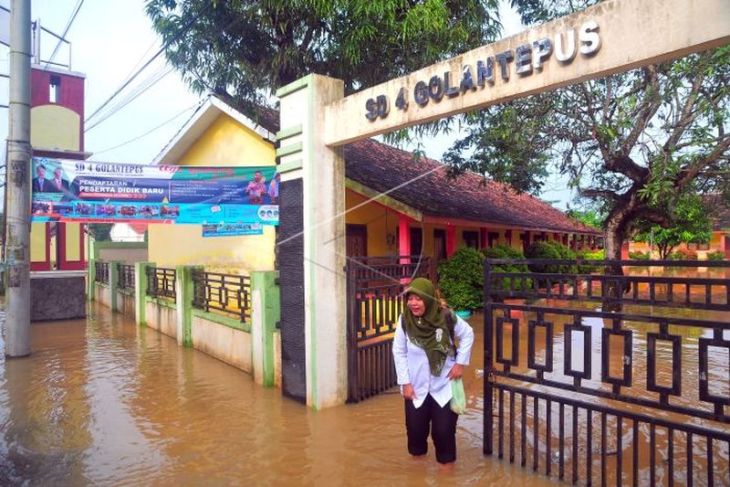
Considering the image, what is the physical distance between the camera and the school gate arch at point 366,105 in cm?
363

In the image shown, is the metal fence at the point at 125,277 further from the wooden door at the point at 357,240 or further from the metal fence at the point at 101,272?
the wooden door at the point at 357,240

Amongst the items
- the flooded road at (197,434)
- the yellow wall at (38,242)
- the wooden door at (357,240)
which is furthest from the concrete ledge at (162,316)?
the wooden door at (357,240)

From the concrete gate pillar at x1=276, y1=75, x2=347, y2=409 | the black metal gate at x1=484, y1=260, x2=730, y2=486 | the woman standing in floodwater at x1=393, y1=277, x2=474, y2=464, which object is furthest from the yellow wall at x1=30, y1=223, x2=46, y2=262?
the woman standing in floodwater at x1=393, y1=277, x2=474, y2=464

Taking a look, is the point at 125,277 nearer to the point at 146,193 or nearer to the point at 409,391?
the point at 146,193

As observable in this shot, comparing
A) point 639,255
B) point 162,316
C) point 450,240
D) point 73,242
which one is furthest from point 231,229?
point 639,255

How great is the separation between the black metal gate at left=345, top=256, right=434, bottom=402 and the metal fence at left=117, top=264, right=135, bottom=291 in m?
9.37

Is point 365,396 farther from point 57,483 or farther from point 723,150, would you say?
point 723,150

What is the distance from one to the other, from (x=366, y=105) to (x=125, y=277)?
11.3 meters

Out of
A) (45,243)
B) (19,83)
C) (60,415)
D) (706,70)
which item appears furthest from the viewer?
(45,243)

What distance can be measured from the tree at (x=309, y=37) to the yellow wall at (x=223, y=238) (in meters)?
1.48

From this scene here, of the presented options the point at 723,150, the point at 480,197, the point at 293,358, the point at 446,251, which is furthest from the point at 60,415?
the point at 480,197

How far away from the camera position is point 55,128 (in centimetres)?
1248

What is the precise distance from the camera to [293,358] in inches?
243

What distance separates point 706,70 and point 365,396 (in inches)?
270
